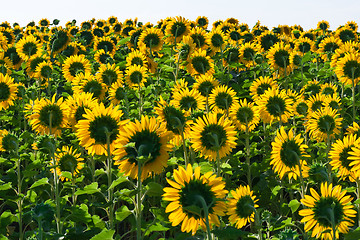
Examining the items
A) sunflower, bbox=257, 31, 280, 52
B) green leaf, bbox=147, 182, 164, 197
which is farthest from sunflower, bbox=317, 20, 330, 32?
green leaf, bbox=147, 182, 164, 197

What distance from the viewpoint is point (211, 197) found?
2139 millimetres

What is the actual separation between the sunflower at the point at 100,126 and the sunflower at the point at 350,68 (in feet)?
11.9

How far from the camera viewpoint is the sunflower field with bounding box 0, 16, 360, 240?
96.8 inches

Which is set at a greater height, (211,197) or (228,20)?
(228,20)

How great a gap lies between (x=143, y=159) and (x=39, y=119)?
2000 millimetres

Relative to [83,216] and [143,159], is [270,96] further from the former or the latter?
[143,159]

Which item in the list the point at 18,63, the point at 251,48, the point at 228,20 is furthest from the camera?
the point at 228,20

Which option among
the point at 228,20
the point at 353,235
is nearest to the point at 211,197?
the point at 353,235

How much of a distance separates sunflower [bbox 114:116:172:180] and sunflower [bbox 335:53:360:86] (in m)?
3.64

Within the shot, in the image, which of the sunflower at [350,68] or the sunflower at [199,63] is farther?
the sunflower at [199,63]

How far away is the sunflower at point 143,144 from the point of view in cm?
244

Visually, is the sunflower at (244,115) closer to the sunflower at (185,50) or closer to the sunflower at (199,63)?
the sunflower at (199,63)

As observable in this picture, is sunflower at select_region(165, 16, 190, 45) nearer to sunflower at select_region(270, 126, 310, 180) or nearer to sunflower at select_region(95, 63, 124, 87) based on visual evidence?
sunflower at select_region(95, 63, 124, 87)

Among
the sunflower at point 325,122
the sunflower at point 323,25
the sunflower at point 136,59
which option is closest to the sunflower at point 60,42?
the sunflower at point 136,59
